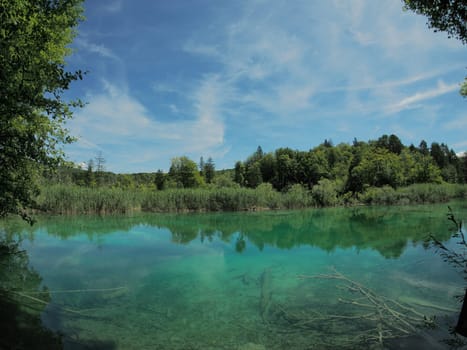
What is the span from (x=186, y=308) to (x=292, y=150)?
47.2 meters

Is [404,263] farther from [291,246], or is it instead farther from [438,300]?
[291,246]

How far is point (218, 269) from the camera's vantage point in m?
8.12

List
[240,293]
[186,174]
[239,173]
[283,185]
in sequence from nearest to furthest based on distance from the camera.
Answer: [240,293] → [186,174] → [283,185] → [239,173]

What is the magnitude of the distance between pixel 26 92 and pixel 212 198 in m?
23.5

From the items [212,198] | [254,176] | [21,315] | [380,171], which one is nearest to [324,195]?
[380,171]

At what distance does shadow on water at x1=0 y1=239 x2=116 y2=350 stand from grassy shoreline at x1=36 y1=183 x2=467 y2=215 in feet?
43.8

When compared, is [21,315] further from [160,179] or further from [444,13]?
[160,179]

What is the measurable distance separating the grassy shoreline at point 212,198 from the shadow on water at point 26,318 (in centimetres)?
1335

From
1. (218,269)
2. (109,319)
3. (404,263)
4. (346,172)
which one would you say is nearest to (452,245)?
(404,263)

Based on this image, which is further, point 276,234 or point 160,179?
point 160,179

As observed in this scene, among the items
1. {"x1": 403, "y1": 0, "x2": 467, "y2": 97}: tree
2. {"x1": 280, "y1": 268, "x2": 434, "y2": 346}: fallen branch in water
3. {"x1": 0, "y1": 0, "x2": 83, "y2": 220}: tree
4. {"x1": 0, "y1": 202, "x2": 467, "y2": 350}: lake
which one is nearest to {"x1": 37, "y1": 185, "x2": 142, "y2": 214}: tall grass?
{"x1": 0, "y1": 202, "x2": 467, "y2": 350}: lake

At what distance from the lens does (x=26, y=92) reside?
3393 millimetres

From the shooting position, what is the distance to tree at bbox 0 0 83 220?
323cm

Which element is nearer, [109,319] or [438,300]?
[109,319]
